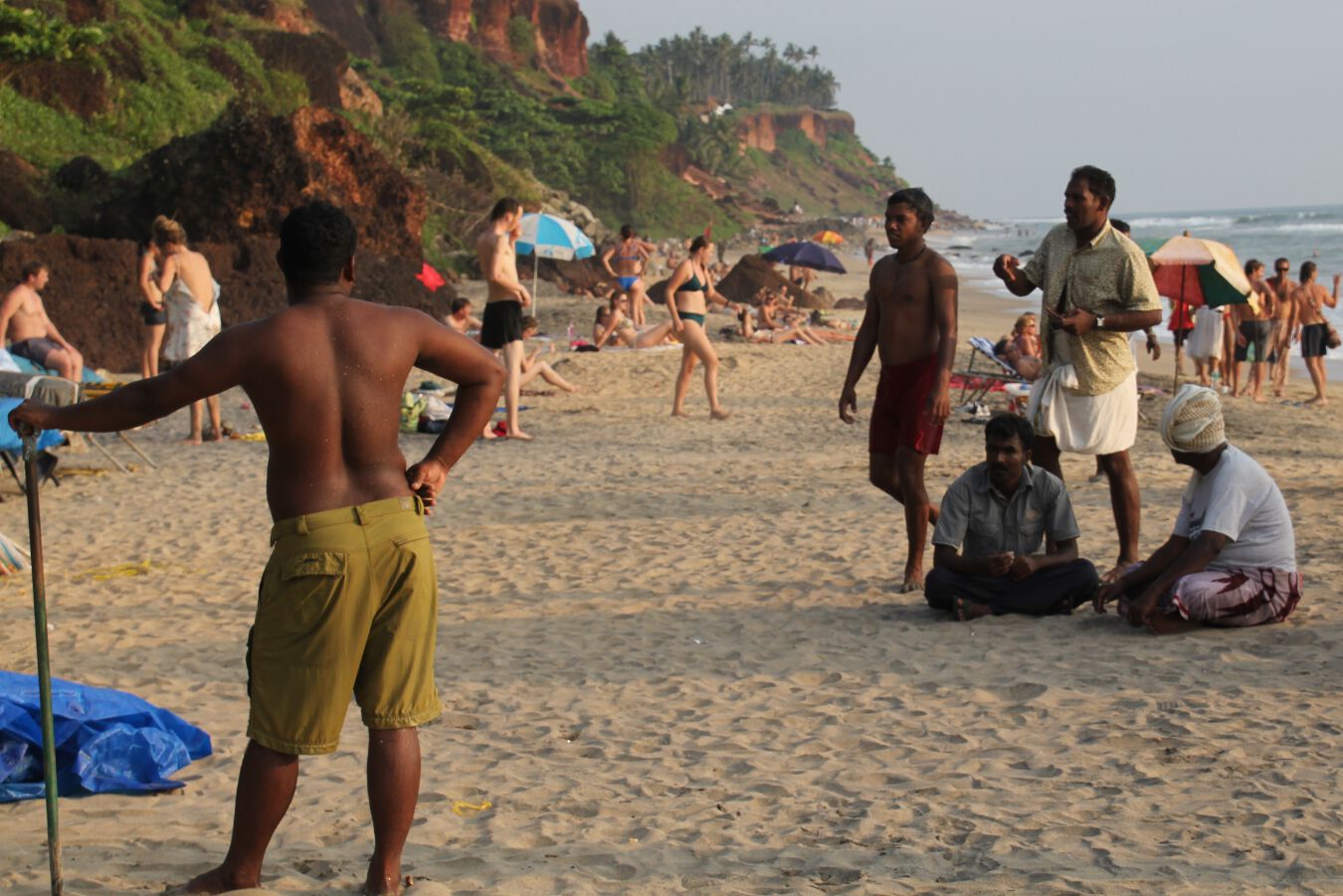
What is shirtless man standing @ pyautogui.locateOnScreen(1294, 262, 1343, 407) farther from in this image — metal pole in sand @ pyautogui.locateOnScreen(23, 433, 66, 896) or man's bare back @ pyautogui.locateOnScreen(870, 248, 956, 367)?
metal pole in sand @ pyautogui.locateOnScreen(23, 433, 66, 896)

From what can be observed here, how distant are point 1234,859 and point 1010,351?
418 inches

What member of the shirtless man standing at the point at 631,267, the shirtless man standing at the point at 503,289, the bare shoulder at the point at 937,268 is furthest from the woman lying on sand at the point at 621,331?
the bare shoulder at the point at 937,268

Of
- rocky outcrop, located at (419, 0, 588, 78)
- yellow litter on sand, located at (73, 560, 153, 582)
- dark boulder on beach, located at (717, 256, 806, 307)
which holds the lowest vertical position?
yellow litter on sand, located at (73, 560, 153, 582)

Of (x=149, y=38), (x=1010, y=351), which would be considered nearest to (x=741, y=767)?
(x=1010, y=351)

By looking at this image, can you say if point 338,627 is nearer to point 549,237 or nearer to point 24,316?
point 24,316

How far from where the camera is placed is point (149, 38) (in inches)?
1185

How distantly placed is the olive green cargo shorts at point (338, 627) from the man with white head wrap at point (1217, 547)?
3405 mm

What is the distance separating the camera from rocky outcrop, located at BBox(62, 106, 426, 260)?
18500mm

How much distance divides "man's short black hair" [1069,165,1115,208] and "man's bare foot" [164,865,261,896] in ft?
15.3

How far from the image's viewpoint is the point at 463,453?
3.37 m

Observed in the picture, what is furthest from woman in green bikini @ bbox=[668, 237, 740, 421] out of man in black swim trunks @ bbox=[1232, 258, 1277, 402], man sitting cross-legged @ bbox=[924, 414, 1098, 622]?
man in black swim trunks @ bbox=[1232, 258, 1277, 402]

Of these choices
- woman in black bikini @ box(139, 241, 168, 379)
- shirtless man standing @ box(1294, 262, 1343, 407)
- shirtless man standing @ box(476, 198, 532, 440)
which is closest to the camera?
shirtless man standing @ box(476, 198, 532, 440)

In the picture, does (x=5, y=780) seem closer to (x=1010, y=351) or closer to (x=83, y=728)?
(x=83, y=728)

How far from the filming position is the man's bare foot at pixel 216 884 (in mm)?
3080
